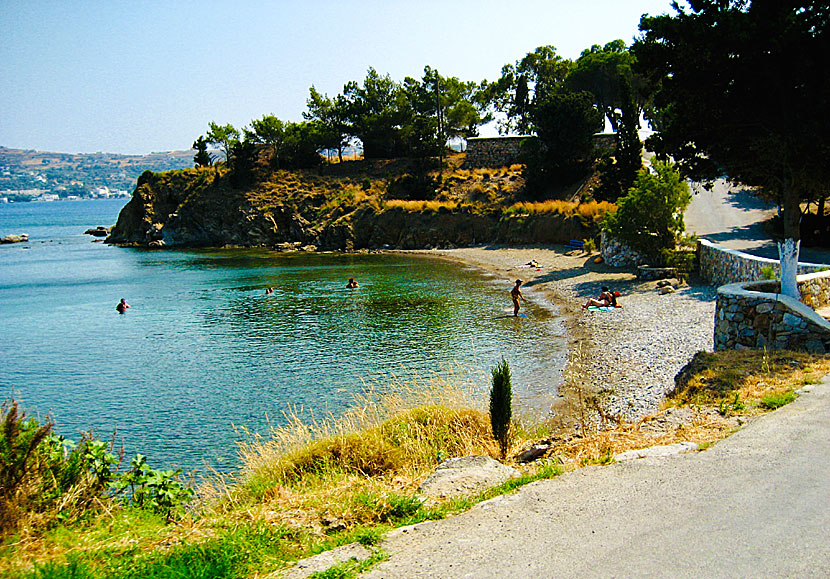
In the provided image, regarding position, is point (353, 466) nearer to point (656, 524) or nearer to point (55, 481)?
point (55, 481)

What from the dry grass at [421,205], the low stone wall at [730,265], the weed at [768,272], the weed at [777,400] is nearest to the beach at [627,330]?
the low stone wall at [730,265]

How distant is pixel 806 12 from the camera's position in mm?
14195

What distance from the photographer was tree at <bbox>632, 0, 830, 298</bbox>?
13906 mm

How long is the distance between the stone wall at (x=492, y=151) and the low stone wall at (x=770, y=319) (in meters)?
62.8

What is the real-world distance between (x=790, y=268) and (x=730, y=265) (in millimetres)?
10479

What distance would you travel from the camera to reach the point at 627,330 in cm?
2394

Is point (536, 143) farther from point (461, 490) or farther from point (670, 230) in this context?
point (461, 490)

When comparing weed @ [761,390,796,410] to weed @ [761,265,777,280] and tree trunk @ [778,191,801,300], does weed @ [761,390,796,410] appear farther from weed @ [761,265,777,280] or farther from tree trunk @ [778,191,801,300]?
weed @ [761,265,777,280]

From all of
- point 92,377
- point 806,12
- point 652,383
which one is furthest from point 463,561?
point 92,377

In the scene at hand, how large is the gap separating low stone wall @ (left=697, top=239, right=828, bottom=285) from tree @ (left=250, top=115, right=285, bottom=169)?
229 ft

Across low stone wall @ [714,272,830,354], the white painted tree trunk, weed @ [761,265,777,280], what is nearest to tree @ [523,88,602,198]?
weed @ [761,265,777,280]

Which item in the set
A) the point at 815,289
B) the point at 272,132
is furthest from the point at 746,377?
the point at 272,132

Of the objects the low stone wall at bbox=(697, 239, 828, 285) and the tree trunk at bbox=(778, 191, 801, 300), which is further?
the low stone wall at bbox=(697, 239, 828, 285)

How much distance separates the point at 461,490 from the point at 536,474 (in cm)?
112
